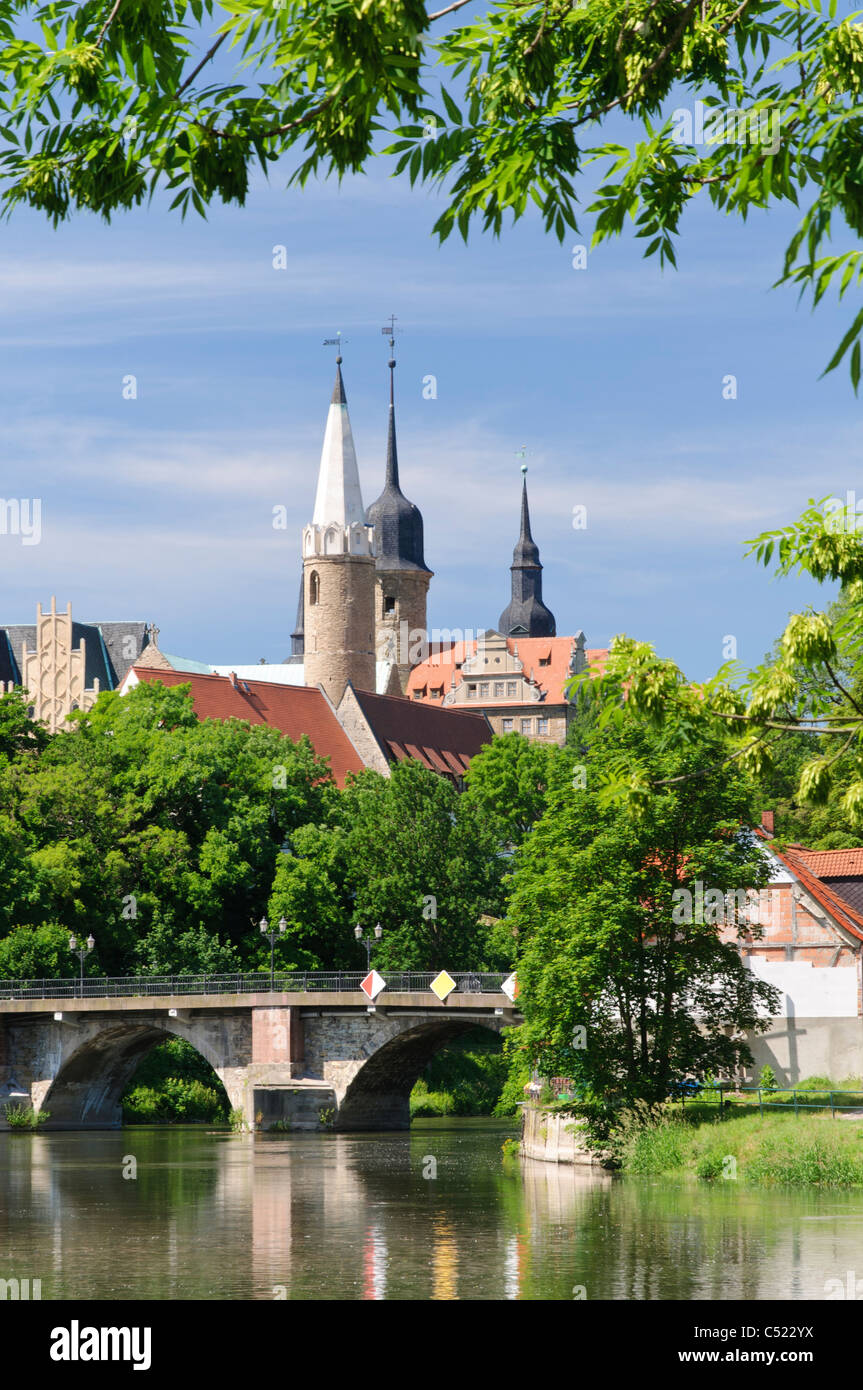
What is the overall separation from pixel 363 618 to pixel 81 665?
18902 millimetres

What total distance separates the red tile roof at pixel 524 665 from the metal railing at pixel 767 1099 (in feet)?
306

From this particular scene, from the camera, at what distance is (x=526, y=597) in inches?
5571

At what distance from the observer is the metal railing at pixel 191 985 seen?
5075 centimetres

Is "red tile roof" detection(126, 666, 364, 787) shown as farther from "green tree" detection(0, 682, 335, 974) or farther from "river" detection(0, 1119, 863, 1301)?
"river" detection(0, 1119, 863, 1301)

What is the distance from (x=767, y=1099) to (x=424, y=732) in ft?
230

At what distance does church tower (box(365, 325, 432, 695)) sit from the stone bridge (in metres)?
83.3

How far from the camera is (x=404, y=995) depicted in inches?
1836

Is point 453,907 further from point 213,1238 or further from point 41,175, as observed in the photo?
point 41,175

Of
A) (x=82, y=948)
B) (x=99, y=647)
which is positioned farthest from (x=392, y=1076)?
(x=99, y=647)

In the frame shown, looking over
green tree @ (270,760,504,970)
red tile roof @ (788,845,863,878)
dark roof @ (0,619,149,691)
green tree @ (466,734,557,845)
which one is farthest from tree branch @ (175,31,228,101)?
dark roof @ (0,619,149,691)

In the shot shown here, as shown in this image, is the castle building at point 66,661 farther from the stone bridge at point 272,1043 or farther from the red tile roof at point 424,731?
the stone bridge at point 272,1043

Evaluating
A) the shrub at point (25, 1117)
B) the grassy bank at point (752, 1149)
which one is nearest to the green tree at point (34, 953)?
the shrub at point (25, 1117)

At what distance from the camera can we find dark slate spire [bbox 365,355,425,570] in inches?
5266
